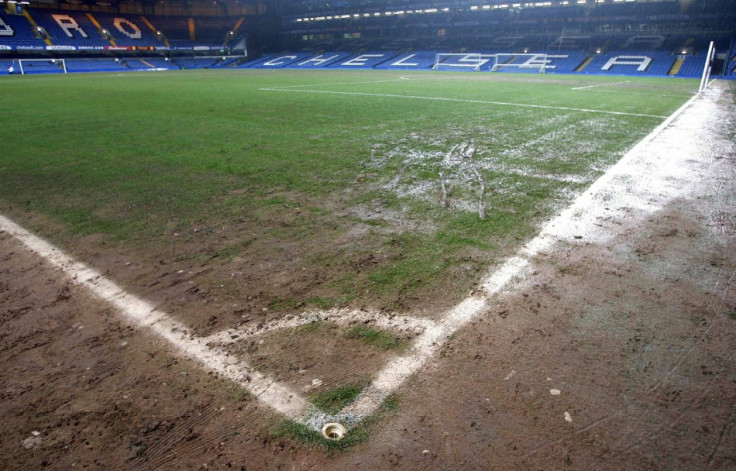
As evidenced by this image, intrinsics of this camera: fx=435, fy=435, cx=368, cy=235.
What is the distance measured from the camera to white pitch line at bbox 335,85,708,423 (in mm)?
2252

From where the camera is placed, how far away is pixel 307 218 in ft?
14.6

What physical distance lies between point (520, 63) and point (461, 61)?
6.12 metres

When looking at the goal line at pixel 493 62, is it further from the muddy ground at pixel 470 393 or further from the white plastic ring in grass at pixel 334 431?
the white plastic ring in grass at pixel 334 431

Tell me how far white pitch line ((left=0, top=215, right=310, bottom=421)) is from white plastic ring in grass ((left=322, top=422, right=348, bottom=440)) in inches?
5.7

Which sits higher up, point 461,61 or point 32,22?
point 32,22

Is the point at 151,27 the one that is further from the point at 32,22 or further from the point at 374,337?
the point at 374,337

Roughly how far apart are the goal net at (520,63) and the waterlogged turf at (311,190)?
29335mm

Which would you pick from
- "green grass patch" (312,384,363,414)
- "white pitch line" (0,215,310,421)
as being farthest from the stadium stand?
"white pitch line" (0,215,310,421)

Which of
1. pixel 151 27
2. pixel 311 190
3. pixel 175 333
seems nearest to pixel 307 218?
pixel 311 190

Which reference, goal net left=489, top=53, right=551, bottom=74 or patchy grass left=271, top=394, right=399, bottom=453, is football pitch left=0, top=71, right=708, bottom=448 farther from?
goal net left=489, top=53, right=551, bottom=74

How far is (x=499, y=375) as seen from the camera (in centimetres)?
226

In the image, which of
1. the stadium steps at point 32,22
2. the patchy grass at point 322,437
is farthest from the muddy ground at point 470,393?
the stadium steps at point 32,22

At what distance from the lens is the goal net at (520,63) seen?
38.0 metres

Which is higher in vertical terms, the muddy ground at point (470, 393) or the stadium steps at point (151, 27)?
the stadium steps at point (151, 27)
